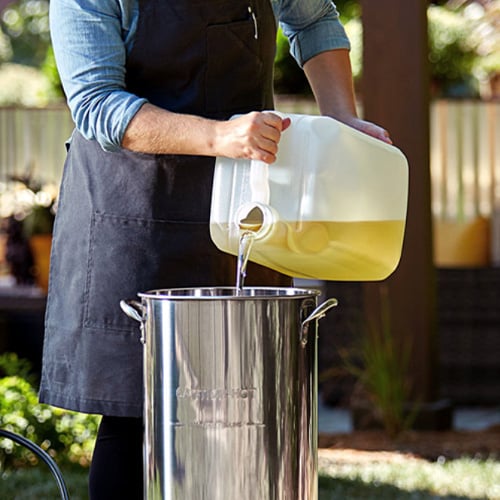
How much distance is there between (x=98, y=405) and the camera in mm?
2229

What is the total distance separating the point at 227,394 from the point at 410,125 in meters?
2.79

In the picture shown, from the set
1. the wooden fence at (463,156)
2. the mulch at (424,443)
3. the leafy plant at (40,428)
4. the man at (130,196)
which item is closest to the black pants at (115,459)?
the man at (130,196)

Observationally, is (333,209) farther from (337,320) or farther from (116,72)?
(337,320)

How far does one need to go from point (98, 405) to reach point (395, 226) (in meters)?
0.64

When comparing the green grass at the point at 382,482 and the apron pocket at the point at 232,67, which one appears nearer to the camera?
the apron pocket at the point at 232,67

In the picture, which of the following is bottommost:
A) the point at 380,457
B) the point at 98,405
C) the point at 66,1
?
the point at 380,457

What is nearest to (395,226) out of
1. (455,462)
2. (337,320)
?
(455,462)

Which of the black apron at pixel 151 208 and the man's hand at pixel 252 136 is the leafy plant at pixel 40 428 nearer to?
the black apron at pixel 151 208

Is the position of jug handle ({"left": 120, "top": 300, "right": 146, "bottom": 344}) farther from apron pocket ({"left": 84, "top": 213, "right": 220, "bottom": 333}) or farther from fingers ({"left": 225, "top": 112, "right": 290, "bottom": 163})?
fingers ({"left": 225, "top": 112, "right": 290, "bottom": 163})

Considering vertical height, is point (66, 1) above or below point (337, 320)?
above

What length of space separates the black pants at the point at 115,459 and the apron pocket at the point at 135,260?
193mm

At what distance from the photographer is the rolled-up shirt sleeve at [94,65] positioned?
80.4 inches

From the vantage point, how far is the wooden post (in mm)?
4516

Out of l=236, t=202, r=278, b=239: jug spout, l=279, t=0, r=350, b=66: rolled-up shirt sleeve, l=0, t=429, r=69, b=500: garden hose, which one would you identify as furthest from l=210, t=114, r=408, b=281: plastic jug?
l=0, t=429, r=69, b=500: garden hose
